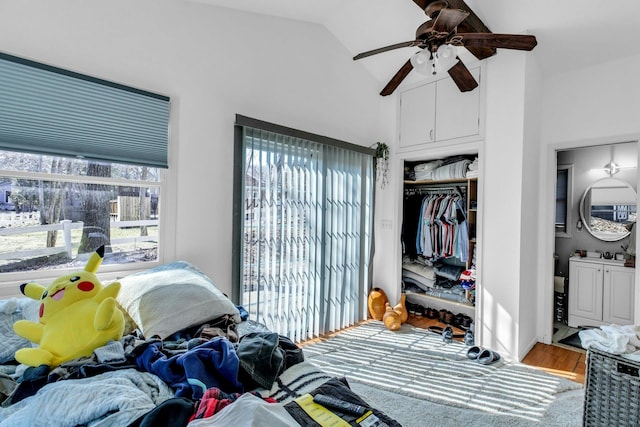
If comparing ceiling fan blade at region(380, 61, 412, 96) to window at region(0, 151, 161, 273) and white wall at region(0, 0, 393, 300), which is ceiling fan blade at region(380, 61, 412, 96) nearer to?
white wall at region(0, 0, 393, 300)

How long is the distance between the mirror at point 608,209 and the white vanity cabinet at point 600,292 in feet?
1.27

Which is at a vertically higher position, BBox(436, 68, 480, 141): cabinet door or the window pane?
BBox(436, 68, 480, 141): cabinet door

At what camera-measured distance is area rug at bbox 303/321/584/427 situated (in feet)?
6.18

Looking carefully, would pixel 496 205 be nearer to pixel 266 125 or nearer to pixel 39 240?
pixel 266 125

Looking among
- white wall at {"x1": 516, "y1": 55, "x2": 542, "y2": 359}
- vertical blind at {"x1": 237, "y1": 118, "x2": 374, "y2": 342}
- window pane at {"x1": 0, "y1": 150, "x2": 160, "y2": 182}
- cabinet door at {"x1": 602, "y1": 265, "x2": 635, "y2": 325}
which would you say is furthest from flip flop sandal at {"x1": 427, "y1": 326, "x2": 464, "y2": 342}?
window pane at {"x1": 0, "y1": 150, "x2": 160, "y2": 182}

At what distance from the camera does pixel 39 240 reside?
1.73 m

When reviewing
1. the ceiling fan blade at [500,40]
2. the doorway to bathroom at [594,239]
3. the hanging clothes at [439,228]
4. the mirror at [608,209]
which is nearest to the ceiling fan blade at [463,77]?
the ceiling fan blade at [500,40]

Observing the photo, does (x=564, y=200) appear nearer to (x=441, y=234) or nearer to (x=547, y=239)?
(x=547, y=239)

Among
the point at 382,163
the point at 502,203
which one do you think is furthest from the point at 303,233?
the point at 502,203

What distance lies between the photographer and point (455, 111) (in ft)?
9.89

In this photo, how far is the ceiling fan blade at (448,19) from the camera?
166 cm

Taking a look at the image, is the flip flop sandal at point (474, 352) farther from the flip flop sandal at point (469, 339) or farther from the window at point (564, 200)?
the window at point (564, 200)

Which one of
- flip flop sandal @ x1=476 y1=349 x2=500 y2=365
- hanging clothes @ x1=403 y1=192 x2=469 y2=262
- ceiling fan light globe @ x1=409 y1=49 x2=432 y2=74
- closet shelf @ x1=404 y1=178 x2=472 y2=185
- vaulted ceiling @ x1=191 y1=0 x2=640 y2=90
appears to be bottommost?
flip flop sandal @ x1=476 y1=349 x2=500 y2=365

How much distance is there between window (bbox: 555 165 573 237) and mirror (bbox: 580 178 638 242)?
0.43 feet
